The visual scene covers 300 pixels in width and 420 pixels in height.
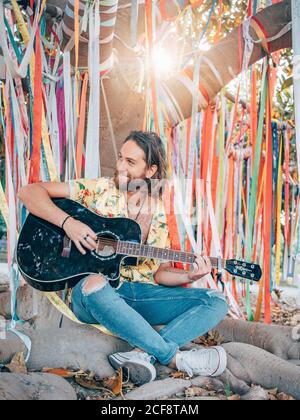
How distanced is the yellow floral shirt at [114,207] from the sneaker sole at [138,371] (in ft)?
1.10

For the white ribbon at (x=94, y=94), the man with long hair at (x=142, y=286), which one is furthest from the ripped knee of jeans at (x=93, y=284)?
the white ribbon at (x=94, y=94)

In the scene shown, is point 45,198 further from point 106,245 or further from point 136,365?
point 136,365

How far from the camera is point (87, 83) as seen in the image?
196 cm

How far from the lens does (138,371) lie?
150cm

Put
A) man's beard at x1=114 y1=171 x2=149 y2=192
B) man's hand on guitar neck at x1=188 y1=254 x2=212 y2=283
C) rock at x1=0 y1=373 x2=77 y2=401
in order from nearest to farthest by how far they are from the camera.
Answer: rock at x1=0 y1=373 x2=77 y2=401, man's hand on guitar neck at x1=188 y1=254 x2=212 y2=283, man's beard at x1=114 y1=171 x2=149 y2=192

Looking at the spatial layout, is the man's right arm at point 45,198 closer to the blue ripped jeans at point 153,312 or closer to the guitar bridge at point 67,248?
the guitar bridge at point 67,248

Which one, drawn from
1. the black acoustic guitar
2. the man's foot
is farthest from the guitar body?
the man's foot

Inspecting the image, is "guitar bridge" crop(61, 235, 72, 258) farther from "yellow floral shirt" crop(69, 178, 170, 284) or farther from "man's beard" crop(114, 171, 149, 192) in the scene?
"man's beard" crop(114, 171, 149, 192)

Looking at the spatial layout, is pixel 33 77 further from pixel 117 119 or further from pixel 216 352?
pixel 216 352

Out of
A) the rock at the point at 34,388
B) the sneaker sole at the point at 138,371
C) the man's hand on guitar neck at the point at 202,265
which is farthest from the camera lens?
the man's hand on guitar neck at the point at 202,265

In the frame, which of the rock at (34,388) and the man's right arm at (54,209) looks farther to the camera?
the man's right arm at (54,209)

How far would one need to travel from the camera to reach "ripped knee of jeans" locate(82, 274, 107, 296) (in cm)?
155

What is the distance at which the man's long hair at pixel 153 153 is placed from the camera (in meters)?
1.78

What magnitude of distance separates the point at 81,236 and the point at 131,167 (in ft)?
1.22
